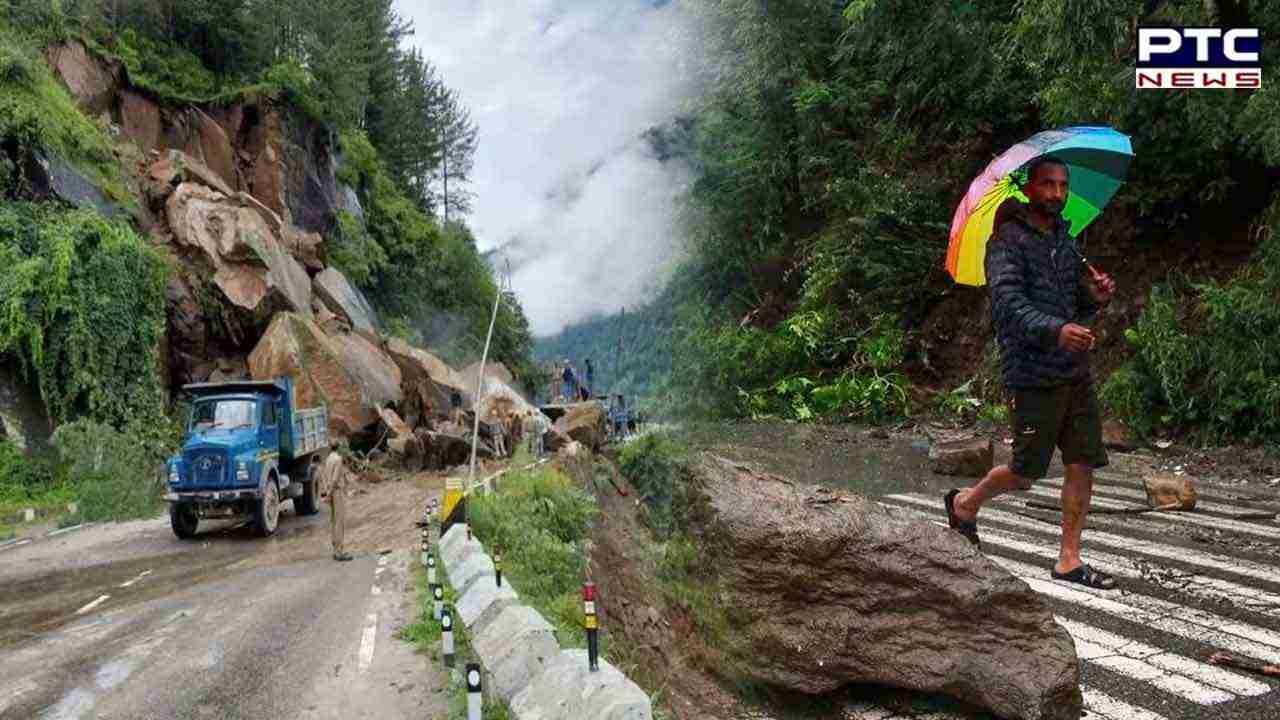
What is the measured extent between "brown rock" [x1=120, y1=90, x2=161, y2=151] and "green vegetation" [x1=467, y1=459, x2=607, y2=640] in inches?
923

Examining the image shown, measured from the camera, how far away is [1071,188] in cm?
588

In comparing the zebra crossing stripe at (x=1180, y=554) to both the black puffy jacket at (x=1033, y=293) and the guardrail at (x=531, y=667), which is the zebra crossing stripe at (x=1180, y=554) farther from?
the guardrail at (x=531, y=667)

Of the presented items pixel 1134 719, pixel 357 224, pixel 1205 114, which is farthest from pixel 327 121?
pixel 1134 719

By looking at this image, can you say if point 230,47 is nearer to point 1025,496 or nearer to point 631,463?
point 631,463

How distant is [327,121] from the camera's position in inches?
1513

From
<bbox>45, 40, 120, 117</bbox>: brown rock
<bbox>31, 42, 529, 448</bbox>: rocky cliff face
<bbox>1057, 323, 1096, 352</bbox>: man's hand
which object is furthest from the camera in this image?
<bbox>45, 40, 120, 117</bbox>: brown rock

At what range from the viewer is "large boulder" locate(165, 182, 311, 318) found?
26922 mm

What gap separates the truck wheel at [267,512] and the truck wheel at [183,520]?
1.04 metres

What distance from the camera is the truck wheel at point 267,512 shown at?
16312 mm

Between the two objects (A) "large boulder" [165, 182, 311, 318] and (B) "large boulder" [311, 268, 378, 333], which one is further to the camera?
(B) "large boulder" [311, 268, 378, 333]

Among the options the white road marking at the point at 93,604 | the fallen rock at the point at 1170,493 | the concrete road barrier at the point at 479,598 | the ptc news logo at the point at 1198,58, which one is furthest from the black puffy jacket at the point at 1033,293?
the ptc news logo at the point at 1198,58

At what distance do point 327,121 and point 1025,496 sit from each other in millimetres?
35132

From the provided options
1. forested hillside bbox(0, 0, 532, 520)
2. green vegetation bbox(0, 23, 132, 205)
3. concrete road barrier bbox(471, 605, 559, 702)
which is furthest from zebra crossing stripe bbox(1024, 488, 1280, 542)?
green vegetation bbox(0, 23, 132, 205)

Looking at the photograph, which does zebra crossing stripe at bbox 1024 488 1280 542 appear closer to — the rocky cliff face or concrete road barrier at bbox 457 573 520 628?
concrete road barrier at bbox 457 573 520 628
